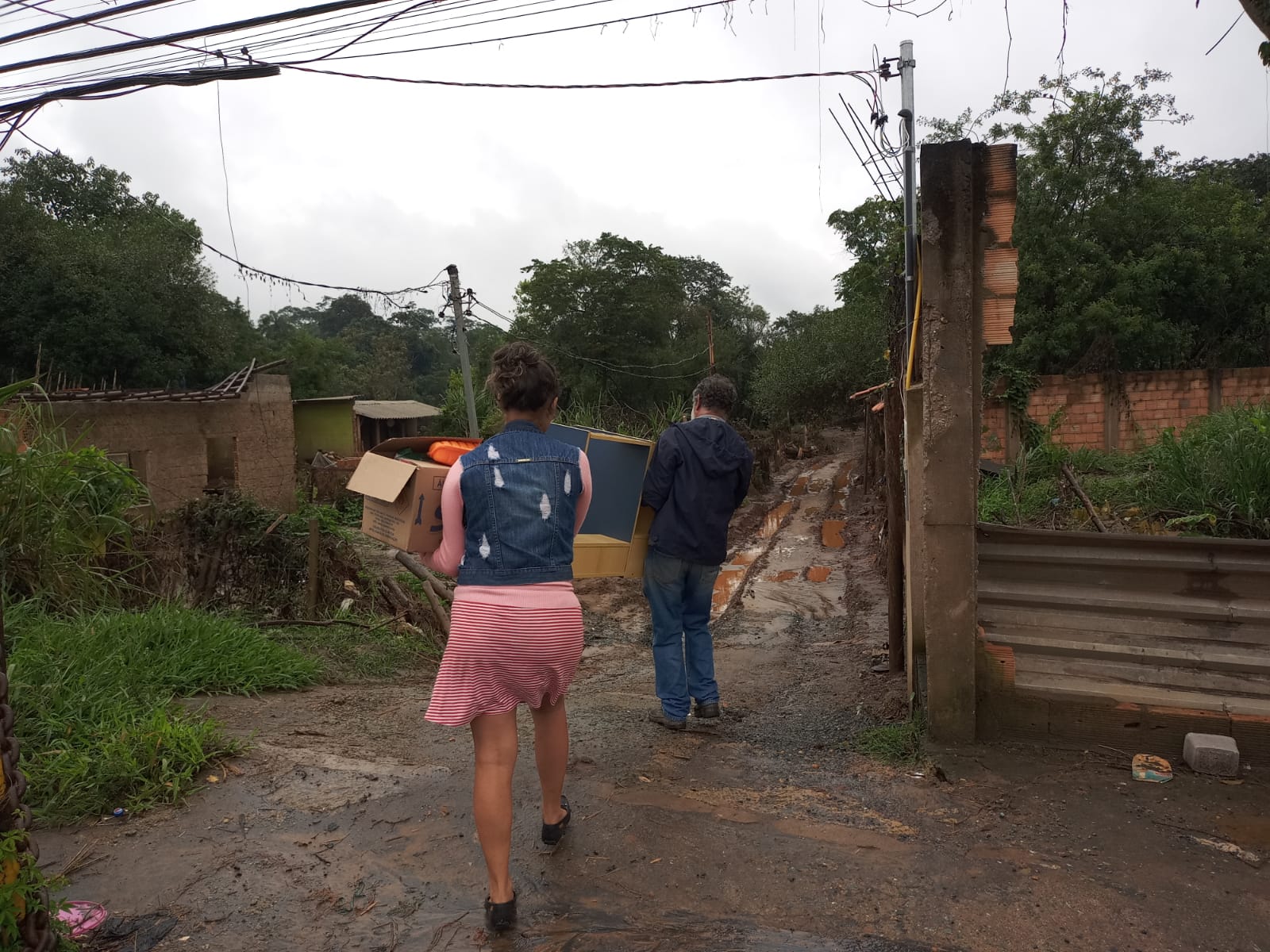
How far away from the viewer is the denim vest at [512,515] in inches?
95.4

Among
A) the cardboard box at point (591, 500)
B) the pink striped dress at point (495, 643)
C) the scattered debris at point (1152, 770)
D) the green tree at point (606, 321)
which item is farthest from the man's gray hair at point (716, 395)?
the green tree at point (606, 321)

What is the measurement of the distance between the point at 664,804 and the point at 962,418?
6.38 feet

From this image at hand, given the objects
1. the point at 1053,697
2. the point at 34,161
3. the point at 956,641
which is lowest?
the point at 1053,697

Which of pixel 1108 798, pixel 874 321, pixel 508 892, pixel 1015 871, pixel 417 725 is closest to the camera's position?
pixel 508 892

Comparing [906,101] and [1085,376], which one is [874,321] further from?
[906,101]

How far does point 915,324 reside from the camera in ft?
13.4

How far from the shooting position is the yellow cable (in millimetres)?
3654

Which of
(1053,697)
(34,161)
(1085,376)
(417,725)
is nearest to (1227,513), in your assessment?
(1053,697)

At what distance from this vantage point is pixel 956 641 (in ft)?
11.7

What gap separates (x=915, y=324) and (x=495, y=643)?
267cm

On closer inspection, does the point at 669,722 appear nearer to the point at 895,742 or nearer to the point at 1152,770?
the point at 895,742

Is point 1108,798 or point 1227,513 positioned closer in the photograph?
point 1108,798

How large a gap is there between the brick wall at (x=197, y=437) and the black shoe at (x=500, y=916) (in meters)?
12.4

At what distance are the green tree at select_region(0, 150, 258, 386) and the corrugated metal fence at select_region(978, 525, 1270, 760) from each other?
21.7 m
